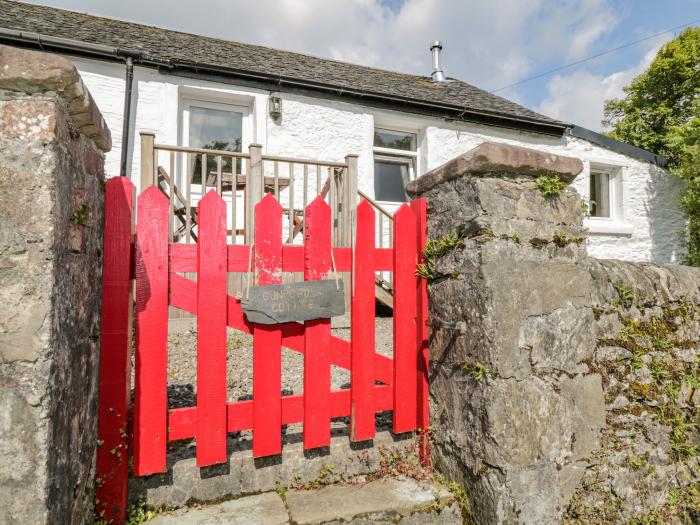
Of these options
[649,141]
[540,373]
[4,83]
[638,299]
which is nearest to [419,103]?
[638,299]

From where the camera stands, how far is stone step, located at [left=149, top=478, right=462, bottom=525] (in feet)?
4.86

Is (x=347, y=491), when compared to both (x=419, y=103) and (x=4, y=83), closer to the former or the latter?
A: (x=4, y=83)

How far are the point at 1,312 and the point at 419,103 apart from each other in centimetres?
641

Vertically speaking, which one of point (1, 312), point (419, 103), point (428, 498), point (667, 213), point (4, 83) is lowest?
point (428, 498)

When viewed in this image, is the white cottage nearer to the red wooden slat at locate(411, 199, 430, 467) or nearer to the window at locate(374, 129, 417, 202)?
the window at locate(374, 129, 417, 202)

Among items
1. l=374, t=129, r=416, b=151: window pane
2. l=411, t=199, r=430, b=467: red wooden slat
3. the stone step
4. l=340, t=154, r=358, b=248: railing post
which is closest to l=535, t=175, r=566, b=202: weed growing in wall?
l=411, t=199, r=430, b=467: red wooden slat

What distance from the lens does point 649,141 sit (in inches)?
465

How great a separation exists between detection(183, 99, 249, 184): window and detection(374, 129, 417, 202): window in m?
2.30

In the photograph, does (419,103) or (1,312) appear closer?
(1,312)

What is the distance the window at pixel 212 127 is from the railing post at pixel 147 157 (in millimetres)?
1890

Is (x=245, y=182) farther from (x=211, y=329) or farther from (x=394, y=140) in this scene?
(x=394, y=140)

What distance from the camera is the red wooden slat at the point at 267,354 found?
5.42 ft

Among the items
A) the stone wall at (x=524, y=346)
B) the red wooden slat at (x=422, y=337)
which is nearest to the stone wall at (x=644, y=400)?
the stone wall at (x=524, y=346)

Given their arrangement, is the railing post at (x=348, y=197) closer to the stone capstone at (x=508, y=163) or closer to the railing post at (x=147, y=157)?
the railing post at (x=147, y=157)
